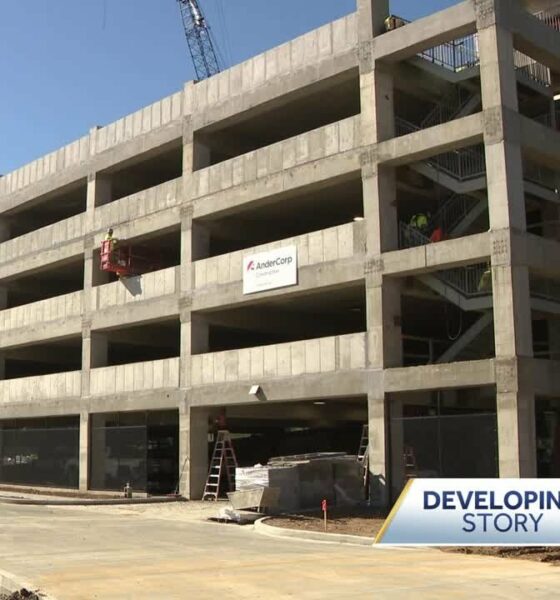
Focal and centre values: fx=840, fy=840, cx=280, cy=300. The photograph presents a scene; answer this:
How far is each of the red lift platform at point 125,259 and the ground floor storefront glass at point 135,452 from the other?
6.60 metres

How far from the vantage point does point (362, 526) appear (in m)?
21.2

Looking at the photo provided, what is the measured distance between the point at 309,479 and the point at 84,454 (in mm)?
15512

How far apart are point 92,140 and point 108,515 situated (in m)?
20.3

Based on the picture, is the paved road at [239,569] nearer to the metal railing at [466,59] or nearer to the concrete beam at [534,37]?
the concrete beam at [534,37]

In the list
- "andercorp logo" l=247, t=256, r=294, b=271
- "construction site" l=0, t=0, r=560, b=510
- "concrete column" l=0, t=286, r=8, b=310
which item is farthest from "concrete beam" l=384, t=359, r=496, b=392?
"concrete column" l=0, t=286, r=8, b=310

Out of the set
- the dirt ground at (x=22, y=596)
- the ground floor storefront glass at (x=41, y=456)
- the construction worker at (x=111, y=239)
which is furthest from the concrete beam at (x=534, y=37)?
the ground floor storefront glass at (x=41, y=456)

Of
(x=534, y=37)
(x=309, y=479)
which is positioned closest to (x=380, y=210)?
(x=534, y=37)

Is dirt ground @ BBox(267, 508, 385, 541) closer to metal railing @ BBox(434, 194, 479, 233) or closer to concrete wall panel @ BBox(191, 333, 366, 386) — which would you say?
concrete wall panel @ BBox(191, 333, 366, 386)

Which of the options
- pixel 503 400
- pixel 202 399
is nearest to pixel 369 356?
pixel 503 400

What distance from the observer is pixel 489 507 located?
1384 centimetres

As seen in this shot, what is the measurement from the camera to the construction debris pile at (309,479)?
2452 centimetres

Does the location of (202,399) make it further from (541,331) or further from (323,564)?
(323,564)

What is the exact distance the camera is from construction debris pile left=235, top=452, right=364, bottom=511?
80.4 feet
